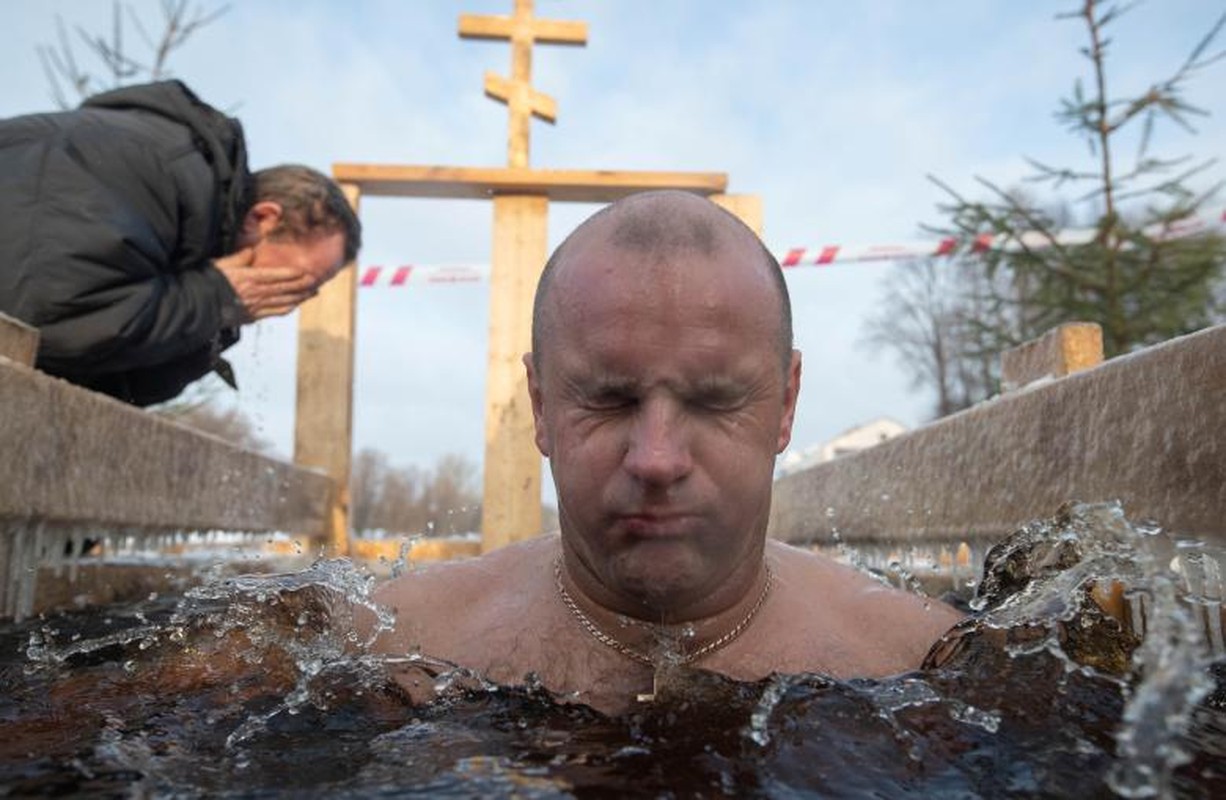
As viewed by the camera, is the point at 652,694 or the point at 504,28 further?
the point at 504,28

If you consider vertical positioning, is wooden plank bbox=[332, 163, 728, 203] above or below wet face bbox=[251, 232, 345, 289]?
above

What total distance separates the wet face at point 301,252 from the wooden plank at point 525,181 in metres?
2.41

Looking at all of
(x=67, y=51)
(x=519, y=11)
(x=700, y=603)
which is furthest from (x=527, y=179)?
(x=700, y=603)

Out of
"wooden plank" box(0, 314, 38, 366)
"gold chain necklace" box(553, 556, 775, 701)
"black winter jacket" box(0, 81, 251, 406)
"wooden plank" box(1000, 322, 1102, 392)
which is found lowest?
"gold chain necklace" box(553, 556, 775, 701)

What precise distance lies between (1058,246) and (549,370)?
701cm

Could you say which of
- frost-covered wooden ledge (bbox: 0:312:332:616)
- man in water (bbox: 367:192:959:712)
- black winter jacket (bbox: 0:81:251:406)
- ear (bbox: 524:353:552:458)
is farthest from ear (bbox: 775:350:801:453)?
black winter jacket (bbox: 0:81:251:406)

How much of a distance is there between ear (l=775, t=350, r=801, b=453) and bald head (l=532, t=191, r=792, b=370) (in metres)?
0.07

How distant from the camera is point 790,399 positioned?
7.50 ft

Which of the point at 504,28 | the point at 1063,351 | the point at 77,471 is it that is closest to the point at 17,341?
the point at 77,471

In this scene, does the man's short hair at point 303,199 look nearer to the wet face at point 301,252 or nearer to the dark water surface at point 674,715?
the wet face at point 301,252

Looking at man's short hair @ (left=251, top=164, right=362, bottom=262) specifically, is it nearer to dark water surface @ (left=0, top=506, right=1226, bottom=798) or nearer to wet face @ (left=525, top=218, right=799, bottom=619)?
dark water surface @ (left=0, top=506, right=1226, bottom=798)

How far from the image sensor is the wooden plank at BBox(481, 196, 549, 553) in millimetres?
6941

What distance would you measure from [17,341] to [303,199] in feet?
6.30

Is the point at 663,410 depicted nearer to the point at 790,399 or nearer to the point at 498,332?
the point at 790,399
